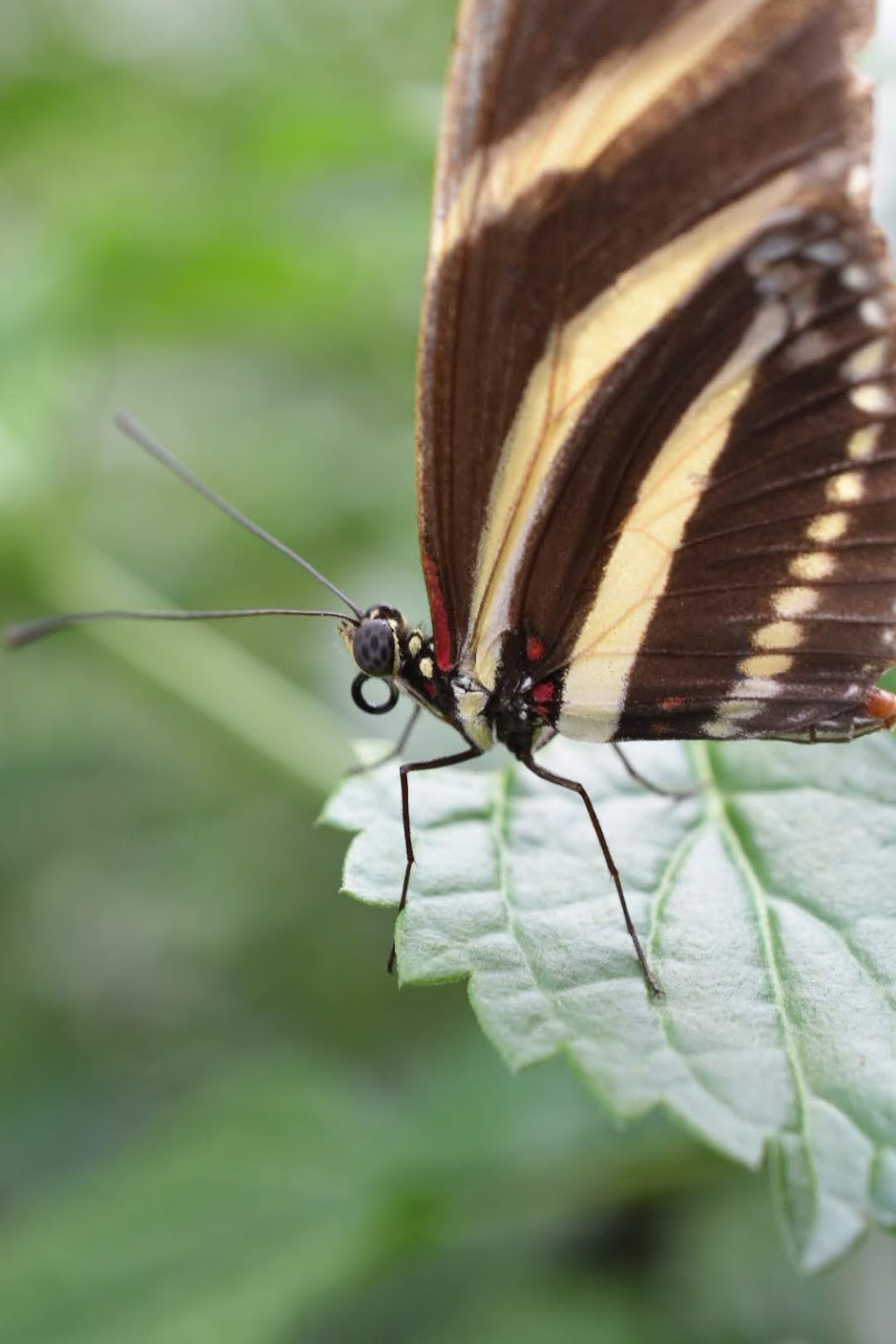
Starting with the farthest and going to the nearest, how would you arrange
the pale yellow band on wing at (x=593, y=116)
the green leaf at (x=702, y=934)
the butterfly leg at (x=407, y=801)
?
the butterfly leg at (x=407, y=801), the pale yellow band on wing at (x=593, y=116), the green leaf at (x=702, y=934)

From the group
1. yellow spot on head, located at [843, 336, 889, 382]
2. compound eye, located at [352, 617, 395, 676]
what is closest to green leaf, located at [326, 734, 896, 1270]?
compound eye, located at [352, 617, 395, 676]

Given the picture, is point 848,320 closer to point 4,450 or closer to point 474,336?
point 474,336

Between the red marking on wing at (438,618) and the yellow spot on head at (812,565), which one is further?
the yellow spot on head at (812,565)

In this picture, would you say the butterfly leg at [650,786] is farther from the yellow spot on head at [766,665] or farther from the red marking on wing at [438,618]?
the red marking on wing at [438,618]

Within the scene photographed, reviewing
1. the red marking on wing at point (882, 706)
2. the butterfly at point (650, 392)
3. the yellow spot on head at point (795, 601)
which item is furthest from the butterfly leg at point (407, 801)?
the red marking on wing at point (882, 706)

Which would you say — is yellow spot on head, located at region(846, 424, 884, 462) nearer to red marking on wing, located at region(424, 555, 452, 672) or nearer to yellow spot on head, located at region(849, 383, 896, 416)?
yellow spot on head, located at region(849, 383, 896, 416)

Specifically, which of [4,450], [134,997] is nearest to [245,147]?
[4,450]

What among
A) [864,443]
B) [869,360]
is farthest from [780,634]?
[869,360]

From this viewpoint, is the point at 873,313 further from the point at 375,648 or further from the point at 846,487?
the point at 375,648
